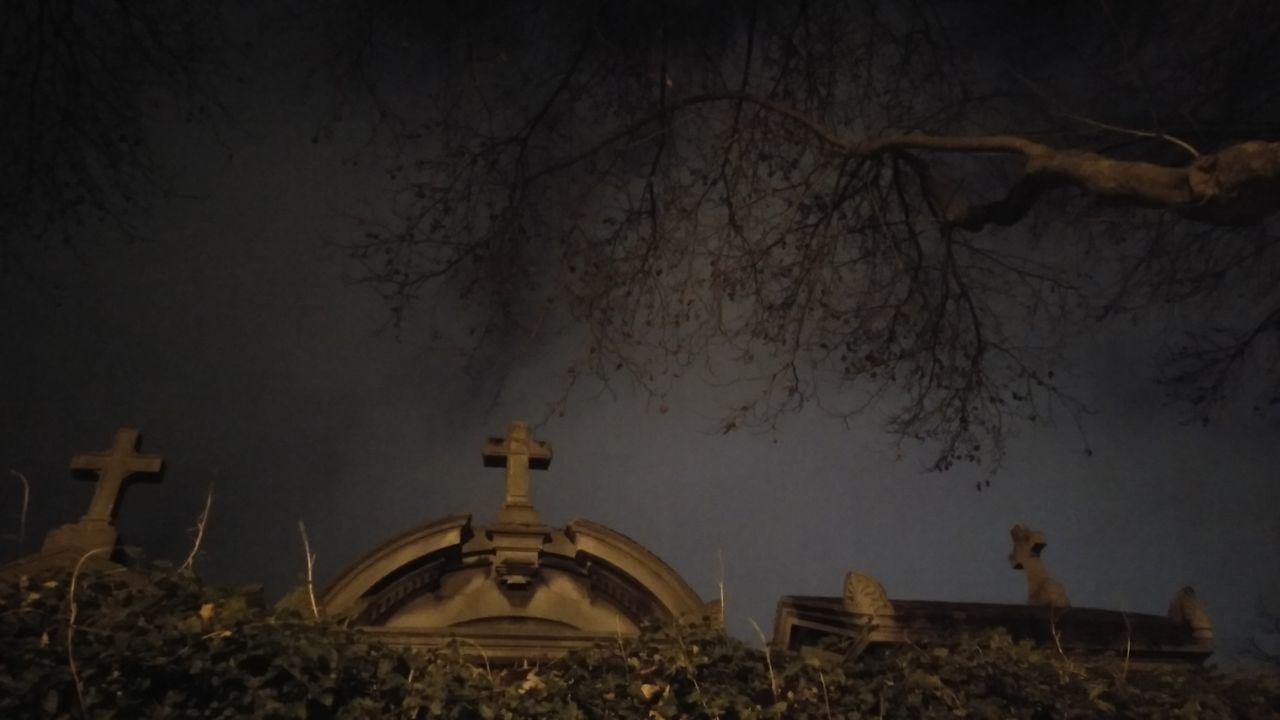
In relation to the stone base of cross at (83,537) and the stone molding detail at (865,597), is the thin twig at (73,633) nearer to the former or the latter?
the stone base of cross at (83,537)

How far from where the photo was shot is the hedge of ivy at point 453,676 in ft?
11.8

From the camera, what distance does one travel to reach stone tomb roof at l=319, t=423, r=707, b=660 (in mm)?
5754

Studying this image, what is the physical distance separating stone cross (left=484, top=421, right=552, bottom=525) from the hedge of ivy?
4.67 ft

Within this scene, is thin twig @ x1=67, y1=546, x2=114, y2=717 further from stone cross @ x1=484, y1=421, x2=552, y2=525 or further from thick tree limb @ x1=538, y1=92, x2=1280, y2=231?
thick tree limb @ x1=538, y1=92, x2=1280, y2=231

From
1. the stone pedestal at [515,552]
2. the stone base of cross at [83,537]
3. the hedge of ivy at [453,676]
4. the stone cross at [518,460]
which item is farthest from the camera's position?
the stone cross at [518,460]

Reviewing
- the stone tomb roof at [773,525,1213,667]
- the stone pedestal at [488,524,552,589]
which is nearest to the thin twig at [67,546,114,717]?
the stone pedestal at [488,524,552,589]

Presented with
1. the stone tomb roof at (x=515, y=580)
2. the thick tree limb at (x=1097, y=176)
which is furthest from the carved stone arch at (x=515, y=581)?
the thick tree limb at (x=1097, y=176)

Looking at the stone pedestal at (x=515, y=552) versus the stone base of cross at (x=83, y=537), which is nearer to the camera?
the stone base of cross at (x=83, y=537)

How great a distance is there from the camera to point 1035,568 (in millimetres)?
7891

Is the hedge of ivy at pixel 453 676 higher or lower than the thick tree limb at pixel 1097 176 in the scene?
lower

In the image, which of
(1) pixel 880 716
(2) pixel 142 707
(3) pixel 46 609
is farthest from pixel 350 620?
(1) pixel 880 716

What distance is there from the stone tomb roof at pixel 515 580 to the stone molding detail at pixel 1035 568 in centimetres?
373

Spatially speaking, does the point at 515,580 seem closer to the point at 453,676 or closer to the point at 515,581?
the point at 515,581

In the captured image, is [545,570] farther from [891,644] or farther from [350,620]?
[891,644]
